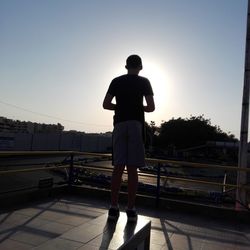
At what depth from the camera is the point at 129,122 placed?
4121 mm

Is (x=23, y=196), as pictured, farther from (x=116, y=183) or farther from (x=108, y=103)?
(x=108, y=103)

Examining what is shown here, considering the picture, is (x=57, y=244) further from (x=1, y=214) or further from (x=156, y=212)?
(x=156, y=212)

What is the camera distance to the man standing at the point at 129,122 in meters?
4.09

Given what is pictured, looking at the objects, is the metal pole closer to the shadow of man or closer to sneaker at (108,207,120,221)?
sneaker at (108,207,120,221)

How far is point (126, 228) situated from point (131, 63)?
1704 mm

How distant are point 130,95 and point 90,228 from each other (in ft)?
4.64

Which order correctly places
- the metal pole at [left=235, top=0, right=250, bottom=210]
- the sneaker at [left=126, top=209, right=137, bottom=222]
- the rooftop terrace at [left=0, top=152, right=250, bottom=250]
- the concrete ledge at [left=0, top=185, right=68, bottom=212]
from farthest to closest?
the metal pole at [left=235, top=0, right=250, bottom=210], the concrete ledge at [left=0, top=185, right=68, bottom=212], the sneaker at [left=126, top=209, right=137, bottom=222], the rooftop terrace at [left=0, top=152, right=250, bottom=250]

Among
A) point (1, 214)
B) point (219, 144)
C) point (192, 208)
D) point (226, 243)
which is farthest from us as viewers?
point (219, 144)

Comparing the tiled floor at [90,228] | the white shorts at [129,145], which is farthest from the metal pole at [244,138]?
the white shorts at [129,145]

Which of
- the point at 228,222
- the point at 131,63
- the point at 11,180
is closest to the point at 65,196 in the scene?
the point at 228,222

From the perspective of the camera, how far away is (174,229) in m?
5.56

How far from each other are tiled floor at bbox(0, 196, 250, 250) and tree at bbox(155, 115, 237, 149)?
237ft

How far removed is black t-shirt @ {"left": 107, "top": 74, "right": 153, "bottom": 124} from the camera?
13.6ft

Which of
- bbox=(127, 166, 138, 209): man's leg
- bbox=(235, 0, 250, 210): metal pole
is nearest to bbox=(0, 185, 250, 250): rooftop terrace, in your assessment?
bbox=(127, 166, 138, 209): man's leg
